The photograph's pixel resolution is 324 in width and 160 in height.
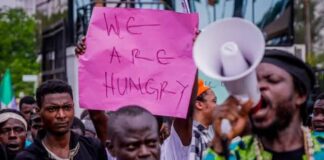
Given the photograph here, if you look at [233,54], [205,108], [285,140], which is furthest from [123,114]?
[205,108]

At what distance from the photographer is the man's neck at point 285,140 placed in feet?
13.5

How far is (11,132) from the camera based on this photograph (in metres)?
8.00

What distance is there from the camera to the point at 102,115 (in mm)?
5930

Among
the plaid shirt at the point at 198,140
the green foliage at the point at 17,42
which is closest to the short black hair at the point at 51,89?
the plaid shirt at the point at 198,140

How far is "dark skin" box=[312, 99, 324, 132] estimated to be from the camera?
7461 millimetres

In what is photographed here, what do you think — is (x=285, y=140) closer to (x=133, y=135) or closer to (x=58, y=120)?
(x=133, y=135)

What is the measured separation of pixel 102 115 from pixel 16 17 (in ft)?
150

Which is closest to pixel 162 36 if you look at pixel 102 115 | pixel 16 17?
pixel 102 115

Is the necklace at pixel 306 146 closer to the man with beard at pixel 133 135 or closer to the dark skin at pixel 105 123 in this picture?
the man with beard at pixel 133 135

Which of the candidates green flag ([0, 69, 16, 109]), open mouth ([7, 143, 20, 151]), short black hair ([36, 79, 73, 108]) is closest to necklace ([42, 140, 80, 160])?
short black hair ([36, 79, 73, 108])

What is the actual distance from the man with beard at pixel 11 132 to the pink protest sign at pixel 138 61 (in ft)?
7.43

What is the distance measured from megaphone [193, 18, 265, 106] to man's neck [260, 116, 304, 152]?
307 millimetres

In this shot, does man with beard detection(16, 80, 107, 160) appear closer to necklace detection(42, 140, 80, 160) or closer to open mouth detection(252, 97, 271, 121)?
necklace detection(42, 140, 80, 160)

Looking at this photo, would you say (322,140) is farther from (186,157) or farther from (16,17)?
(16,17)
